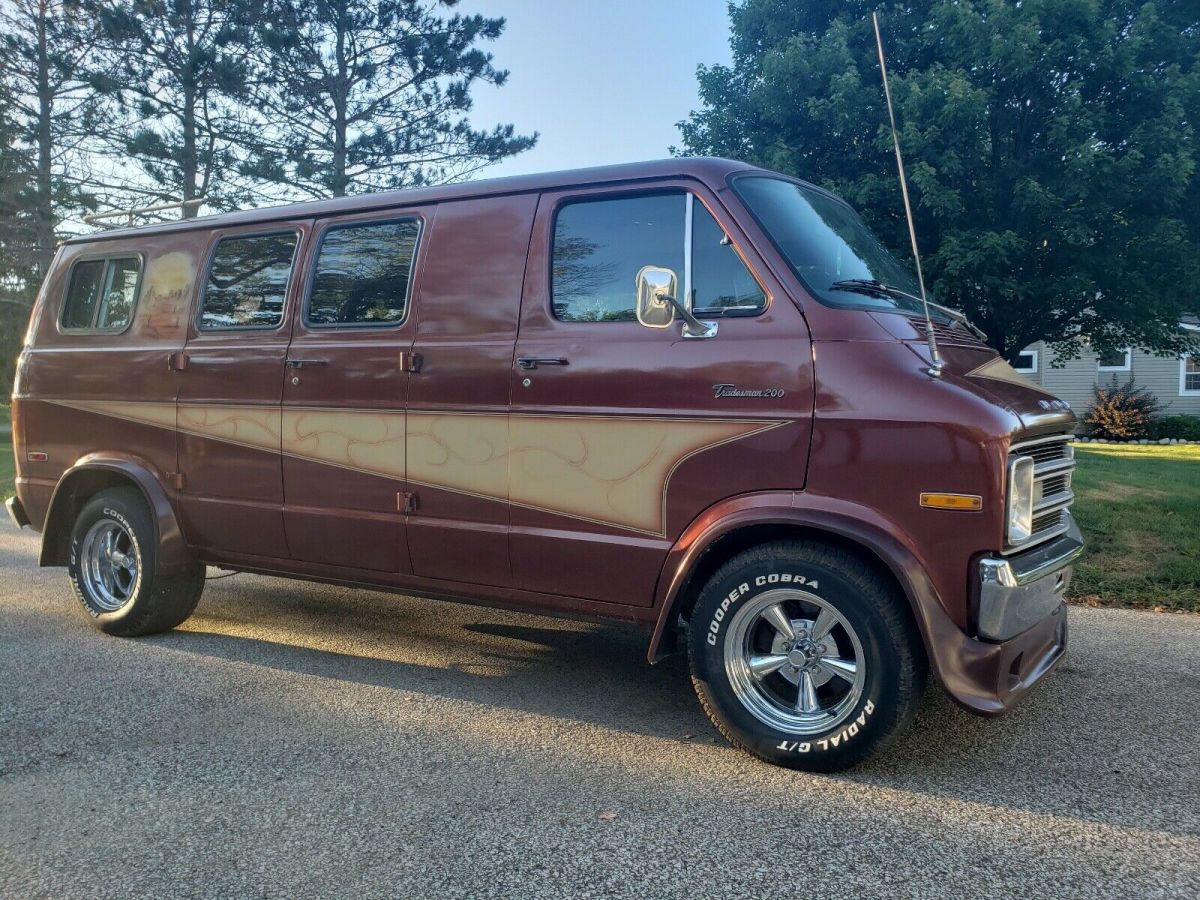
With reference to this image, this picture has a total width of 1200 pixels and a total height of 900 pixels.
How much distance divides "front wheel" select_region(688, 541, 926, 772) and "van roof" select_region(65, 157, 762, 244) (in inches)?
65.5

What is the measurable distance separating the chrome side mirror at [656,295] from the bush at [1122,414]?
20.8 m

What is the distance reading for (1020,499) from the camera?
3564 millimetres

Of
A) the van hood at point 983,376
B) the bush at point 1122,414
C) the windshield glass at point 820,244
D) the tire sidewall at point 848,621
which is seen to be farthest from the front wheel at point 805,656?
the bush at point 1122,414

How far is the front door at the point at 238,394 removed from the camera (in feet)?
16.9

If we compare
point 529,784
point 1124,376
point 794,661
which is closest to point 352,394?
point 529,784

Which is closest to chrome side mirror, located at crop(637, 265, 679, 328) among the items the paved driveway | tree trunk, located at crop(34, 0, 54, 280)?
the paved driveway

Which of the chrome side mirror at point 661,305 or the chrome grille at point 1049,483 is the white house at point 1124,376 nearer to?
the chrome grille at point 1049,483

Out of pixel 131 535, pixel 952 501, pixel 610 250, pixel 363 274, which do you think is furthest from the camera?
pixel 131 535

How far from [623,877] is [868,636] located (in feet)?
4.29

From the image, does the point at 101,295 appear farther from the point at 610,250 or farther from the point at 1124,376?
the point at 1124,376

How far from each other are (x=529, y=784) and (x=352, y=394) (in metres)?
2.19

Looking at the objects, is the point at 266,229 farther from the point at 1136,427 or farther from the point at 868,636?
the point at 1136,427

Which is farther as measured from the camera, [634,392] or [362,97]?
[362,97]

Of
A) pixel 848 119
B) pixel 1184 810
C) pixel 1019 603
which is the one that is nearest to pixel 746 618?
pixel 1019 603
